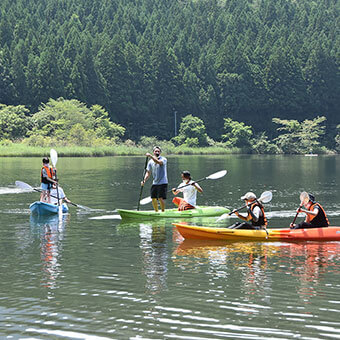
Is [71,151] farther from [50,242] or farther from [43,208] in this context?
[50,242]

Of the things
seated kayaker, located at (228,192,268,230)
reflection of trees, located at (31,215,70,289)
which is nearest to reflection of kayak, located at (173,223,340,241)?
seated kayaker, located at (228,192,268,230)

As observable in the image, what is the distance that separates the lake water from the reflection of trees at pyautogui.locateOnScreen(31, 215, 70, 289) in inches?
0.8

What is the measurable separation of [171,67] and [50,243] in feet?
300

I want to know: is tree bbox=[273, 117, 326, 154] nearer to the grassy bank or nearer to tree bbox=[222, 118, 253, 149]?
A: tree bbox=[222, 118, 253, 149]

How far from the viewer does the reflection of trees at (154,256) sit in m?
11.1

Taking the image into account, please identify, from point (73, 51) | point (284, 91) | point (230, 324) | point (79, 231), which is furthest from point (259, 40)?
point (230, 324)

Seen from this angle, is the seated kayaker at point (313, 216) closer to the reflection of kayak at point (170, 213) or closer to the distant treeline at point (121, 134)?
the reflection of kayak at point (170, 213)

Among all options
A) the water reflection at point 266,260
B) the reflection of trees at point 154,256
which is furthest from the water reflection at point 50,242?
the water reflection at point 266,260

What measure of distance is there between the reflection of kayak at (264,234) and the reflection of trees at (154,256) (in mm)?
811

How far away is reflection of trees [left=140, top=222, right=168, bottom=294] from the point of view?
1110cm

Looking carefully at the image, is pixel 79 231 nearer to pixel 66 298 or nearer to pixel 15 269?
pixel 15 269

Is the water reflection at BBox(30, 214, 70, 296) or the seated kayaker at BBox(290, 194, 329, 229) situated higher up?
the seated kayaker at BBox(290, 194, 329, 229)

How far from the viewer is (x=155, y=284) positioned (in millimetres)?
11023

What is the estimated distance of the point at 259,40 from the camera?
12219 centimetres
